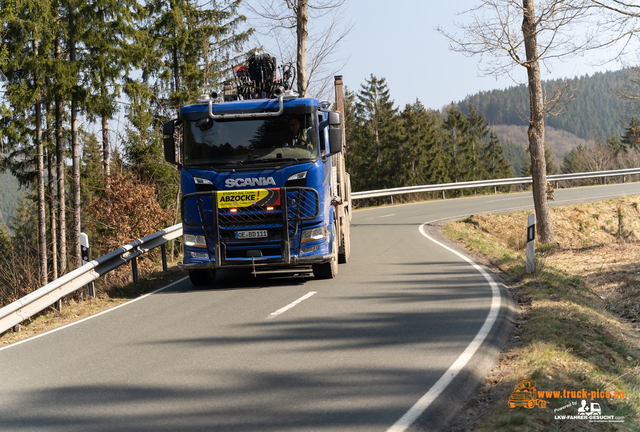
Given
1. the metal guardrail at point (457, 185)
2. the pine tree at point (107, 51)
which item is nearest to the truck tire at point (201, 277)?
the pine tree at point (107, 51)

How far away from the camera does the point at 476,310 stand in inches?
297

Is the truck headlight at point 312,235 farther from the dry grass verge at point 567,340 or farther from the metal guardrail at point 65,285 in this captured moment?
the metal guardrail at point 65,285

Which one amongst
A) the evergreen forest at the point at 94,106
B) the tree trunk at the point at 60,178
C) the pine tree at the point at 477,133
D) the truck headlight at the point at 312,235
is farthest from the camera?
the pine tree at the point at 477,133

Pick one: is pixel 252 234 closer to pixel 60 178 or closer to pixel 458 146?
pixel 60 178

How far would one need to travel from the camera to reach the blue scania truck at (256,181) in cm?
927

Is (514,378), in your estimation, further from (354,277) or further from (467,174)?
(467,174)

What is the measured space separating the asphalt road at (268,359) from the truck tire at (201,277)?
288mm

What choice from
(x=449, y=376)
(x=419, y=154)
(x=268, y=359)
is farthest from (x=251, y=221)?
(x=419, y=154)

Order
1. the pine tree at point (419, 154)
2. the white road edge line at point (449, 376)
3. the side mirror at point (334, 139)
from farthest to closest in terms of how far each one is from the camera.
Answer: the pine tree at point (419, 154) < the side mirror at point (334, 139) < the white road edge line at point (449, 376)

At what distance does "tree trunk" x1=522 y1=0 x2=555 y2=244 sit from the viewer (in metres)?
14.9

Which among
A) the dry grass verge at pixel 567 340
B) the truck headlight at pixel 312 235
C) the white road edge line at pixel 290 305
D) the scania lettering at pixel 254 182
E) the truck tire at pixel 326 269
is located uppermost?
the scania lettering at pixel 254 182

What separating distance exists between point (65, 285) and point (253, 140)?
3937 millimetres

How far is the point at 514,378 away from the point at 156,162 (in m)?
22.2

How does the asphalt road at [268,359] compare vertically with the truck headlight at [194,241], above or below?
below
